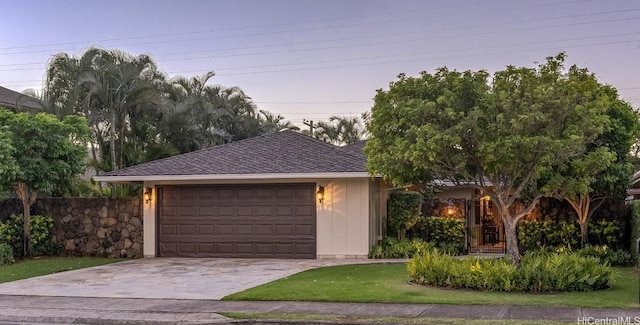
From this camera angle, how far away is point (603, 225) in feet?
59.5

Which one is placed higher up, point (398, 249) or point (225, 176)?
point (225, 176)

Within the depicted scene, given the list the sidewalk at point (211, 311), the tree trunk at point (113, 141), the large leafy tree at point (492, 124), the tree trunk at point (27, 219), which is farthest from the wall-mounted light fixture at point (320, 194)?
the tree trunk at point (113, 141)

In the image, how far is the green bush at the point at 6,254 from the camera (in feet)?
Result: 62.8

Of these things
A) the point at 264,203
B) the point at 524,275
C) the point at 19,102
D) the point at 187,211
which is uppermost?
the point at 19,102

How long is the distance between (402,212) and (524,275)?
332 inches

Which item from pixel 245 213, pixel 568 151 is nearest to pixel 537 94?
pixel 568 151

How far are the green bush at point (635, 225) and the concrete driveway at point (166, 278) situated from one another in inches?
243

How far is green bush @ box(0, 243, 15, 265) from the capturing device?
19148mm

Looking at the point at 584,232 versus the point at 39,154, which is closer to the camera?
the point at 584,232

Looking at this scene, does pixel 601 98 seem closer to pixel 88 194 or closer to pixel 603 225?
pixel 603 225

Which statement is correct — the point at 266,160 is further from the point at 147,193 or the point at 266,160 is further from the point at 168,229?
the point at 147,193

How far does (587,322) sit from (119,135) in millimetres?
22460

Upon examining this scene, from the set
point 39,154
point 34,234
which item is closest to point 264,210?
point 39,154

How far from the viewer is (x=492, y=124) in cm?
1234
